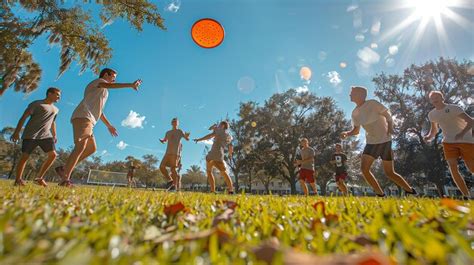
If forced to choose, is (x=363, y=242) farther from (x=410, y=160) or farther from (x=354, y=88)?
(x=410, y=160)

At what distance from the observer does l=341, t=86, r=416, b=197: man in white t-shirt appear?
5.48 meters

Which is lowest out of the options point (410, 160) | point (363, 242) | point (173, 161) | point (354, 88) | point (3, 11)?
point (363, 242)

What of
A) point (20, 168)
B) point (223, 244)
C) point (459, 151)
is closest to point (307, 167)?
point (459, 151)

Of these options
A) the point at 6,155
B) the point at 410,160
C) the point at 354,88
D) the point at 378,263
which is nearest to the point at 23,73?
the point at 354,88

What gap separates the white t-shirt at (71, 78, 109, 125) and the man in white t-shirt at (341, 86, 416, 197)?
5385mm

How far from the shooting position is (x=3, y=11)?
42.7 ft

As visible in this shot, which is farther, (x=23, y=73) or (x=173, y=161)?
(x=23, y=73)

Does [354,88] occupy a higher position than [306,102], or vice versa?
[306,102]

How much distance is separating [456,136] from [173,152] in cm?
733

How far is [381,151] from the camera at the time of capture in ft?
18.2

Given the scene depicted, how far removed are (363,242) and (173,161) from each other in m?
8.27

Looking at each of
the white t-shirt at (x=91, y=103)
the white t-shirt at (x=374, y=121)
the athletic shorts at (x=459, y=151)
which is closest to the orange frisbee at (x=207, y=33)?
the white t-shirt at (x=91, y=103)

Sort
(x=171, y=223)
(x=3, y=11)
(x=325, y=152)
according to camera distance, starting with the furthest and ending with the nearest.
→ (x=325, y=152) < (x=3, y=11) < (x=171, y=223)

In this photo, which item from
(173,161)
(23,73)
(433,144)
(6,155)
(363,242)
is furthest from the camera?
(6,155)
